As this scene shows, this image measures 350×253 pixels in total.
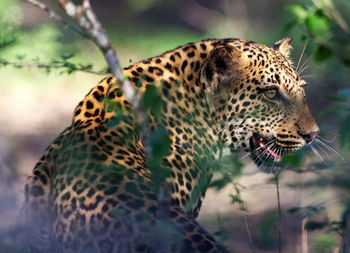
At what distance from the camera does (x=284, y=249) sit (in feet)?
27.6

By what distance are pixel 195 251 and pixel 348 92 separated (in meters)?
1.36

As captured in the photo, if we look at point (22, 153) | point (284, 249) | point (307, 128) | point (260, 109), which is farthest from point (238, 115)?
point (22, 153)

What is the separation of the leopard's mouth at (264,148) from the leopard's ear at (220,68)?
0.54 m

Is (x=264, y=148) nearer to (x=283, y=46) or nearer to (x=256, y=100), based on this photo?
(x=256, y=100)

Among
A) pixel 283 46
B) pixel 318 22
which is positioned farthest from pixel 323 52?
pixel 283 46

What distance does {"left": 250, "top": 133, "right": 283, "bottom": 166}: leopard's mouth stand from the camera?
5.69 metres

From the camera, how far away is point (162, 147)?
330 centimetres

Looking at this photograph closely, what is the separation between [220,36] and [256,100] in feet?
28.6

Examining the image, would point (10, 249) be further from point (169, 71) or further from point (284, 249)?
point (284, 249)

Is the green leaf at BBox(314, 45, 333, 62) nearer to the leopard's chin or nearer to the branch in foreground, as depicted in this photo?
the branch in foreground

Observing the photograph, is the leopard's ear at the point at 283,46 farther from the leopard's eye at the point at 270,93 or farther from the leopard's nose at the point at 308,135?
the leopard's nose at the point at 308,135

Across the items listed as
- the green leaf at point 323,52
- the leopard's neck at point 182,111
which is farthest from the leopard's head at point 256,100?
the green leaf at point 323,52

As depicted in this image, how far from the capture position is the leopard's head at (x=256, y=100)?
5.53m

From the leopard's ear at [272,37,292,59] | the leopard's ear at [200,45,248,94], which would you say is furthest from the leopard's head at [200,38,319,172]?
the leopard's ear at [272,37,292,59]
